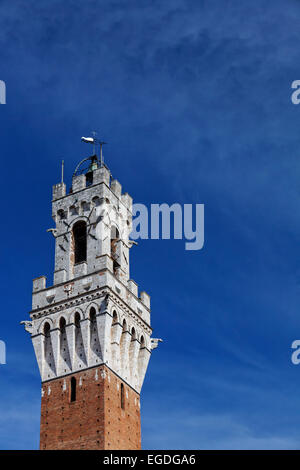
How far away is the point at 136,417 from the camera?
175 feet

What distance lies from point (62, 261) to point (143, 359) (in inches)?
351

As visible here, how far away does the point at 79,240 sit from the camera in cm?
5888

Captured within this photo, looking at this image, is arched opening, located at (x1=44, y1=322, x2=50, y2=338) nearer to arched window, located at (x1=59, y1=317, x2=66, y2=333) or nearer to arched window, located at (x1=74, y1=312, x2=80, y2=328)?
arched window, located at (x1=59, y1=317, x2=66, y2=333)

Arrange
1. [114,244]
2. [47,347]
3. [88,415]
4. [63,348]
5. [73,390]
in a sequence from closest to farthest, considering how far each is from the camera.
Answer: [88,415], [73,390], [63,348], [47,347], [114,244]

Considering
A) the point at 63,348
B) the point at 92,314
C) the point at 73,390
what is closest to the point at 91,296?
the point at 92,314

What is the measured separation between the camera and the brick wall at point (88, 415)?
49.0 meters

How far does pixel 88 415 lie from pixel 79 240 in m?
A: 14.1

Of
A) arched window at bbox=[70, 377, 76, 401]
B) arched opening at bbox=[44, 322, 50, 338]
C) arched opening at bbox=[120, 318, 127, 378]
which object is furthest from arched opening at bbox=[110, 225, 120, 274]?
arched window at bbox=[70, 377, 76, 401]

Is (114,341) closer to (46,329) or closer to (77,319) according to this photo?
(77,319)
